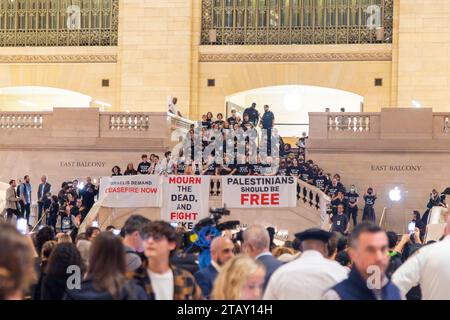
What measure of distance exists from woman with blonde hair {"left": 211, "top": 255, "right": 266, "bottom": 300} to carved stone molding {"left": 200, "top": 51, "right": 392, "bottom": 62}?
33955mm

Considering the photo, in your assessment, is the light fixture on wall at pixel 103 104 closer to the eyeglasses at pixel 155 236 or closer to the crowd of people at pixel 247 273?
the crowd of people at pixel 247 273

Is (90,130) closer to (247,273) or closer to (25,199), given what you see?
(25,199)

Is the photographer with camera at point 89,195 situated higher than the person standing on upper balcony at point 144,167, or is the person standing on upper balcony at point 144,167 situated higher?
the person standing on upper balcony at point 144,167

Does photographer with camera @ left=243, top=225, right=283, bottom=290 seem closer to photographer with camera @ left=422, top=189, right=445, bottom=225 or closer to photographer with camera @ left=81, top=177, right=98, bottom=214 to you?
photographer with camera @ left=422, top=189, right=445, bottom=225

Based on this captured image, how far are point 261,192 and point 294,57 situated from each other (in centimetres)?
1590

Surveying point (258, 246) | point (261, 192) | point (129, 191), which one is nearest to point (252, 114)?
point (129, 191)

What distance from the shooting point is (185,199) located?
1025 inches

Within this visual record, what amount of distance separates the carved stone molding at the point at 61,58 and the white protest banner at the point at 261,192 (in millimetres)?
16430

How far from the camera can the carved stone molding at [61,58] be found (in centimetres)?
4281

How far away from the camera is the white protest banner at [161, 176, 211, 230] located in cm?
2494

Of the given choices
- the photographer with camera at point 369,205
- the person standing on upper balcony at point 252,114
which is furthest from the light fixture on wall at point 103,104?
the photographer with camera at point 369,205

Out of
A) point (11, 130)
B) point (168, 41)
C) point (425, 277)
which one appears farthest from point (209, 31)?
point (425, 277)
